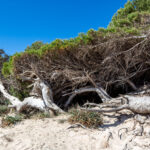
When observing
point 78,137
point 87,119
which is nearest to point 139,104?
point 87,119

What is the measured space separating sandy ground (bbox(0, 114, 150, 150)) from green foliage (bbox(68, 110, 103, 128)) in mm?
184

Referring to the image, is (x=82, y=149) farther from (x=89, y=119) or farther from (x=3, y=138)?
(x=3, y=138)

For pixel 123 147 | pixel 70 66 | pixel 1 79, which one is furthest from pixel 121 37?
pixel 1 79

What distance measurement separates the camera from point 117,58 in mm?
5879

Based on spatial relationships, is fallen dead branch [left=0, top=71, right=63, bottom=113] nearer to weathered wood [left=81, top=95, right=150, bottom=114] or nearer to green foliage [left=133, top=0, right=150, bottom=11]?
weathered wood [left=81, top=95, right=150, bottom=114]

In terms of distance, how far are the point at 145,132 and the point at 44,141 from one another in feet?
9.21

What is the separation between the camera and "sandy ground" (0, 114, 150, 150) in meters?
3.39

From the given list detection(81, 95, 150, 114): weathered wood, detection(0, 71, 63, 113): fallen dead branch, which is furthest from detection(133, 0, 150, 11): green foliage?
detection(0, 71, 63, 113): fallen dead branch

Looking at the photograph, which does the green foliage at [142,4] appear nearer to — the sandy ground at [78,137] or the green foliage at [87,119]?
the sandy ground at [78,137]

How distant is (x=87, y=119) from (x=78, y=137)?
72 cm

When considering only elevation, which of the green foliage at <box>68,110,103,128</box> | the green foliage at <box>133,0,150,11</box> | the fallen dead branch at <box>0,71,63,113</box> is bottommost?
the green foliage at <box>68,110,103,128</box>

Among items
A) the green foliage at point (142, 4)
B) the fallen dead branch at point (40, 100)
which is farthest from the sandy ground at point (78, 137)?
the green foliage at point (142, 4)

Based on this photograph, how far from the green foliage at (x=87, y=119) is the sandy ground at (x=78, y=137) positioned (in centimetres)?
18

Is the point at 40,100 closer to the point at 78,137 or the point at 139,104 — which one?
the point at 78,137
